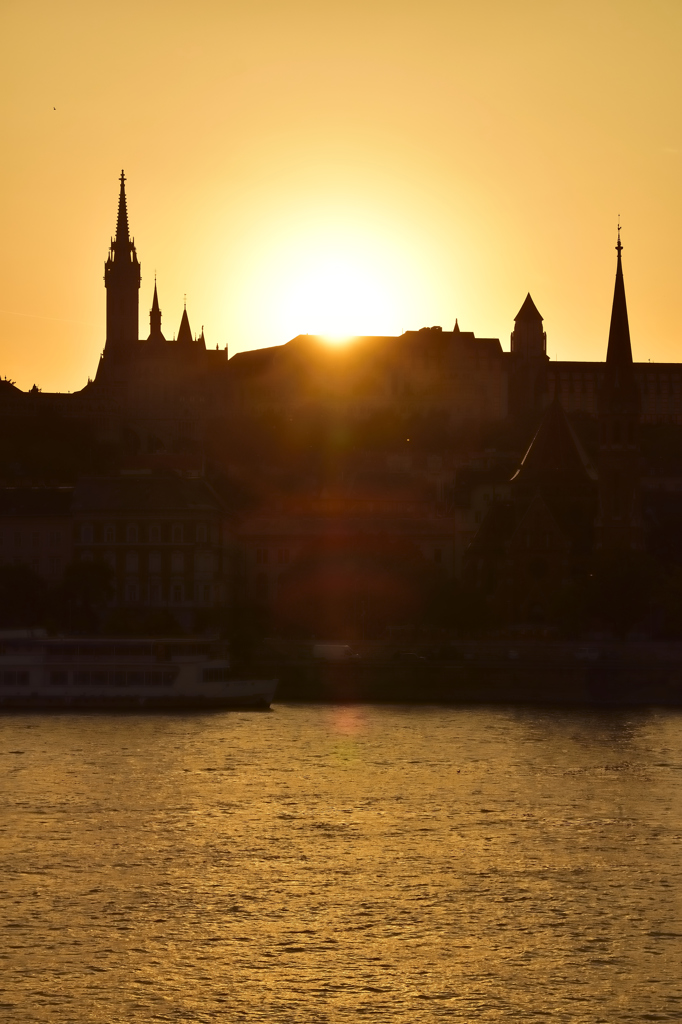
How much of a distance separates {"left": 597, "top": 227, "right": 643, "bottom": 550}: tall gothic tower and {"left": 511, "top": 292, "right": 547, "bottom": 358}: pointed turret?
61600 mm

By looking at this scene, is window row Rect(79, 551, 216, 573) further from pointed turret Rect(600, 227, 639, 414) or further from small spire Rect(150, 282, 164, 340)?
small spire Rect(150, 282, 164, 340)

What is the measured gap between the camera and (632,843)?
120 feet

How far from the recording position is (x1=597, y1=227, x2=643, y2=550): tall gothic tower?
283ft

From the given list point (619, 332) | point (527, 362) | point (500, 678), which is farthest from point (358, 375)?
point (500, 678)

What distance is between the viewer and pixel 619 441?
88.1 metres

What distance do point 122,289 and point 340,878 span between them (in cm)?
11998

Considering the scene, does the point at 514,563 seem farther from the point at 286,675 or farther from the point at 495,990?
the point at 495,990

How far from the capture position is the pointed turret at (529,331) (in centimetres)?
15062

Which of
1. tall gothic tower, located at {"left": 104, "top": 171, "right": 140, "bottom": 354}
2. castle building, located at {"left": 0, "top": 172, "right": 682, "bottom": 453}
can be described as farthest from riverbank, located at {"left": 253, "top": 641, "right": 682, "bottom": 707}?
tall gothic tower, located at {"left": 104, "top": 171, "right": 140, "bottom": 354}

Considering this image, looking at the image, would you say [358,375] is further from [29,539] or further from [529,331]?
[29,539]

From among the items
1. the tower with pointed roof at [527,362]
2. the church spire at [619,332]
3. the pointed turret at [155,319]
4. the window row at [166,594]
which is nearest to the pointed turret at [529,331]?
the tower with pointed roof at [527,362]

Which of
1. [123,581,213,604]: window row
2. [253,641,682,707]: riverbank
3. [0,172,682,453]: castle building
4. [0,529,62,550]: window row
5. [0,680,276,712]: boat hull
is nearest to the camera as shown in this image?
[0,680,276,712]: boat hull

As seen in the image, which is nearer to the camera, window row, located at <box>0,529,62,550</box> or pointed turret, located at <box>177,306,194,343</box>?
window row, located at <box>0,529,62,550</box>

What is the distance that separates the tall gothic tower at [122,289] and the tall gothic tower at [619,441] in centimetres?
6688
